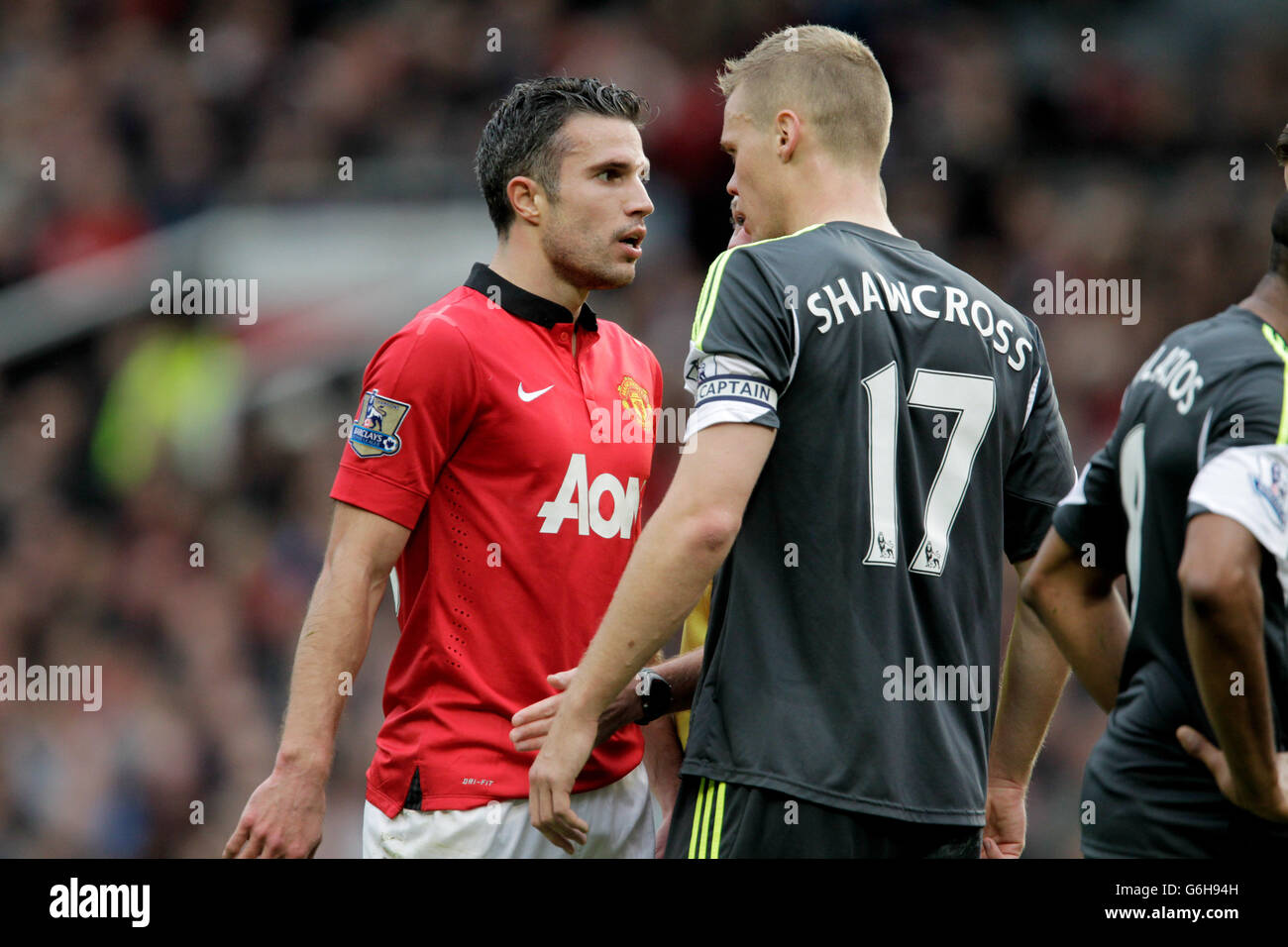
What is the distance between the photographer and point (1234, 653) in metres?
2.16

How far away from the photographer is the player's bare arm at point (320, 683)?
108 inches

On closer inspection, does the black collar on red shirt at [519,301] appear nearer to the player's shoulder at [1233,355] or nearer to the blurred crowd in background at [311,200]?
the player's shoulder at [1233,355]

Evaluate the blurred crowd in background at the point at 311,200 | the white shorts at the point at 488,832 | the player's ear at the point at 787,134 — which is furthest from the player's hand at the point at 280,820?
the blurred crowd in background at the point at 311,200

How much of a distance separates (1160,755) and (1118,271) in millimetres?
5829

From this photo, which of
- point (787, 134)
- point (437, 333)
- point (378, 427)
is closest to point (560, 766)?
point (378, 427)

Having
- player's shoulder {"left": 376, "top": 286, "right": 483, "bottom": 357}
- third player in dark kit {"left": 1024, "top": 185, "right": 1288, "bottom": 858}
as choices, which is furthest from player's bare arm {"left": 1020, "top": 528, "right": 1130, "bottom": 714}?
player's shoulder {"left": 376, "top": 286, "right": 483, "bottom": 357}

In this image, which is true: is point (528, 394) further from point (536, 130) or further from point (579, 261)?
point (536, 130)

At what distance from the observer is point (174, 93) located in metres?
8.26

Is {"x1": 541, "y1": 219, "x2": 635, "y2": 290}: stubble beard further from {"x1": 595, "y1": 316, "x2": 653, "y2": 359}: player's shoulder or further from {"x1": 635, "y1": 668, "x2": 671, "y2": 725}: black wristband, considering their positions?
{"x1": 635, "y1": 668, "x2": 671, "y2": 725}: black wristband

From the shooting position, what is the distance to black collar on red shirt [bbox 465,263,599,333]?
124 inches

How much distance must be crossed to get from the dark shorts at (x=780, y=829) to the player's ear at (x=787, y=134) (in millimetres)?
1239

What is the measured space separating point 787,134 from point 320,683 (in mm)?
1438
